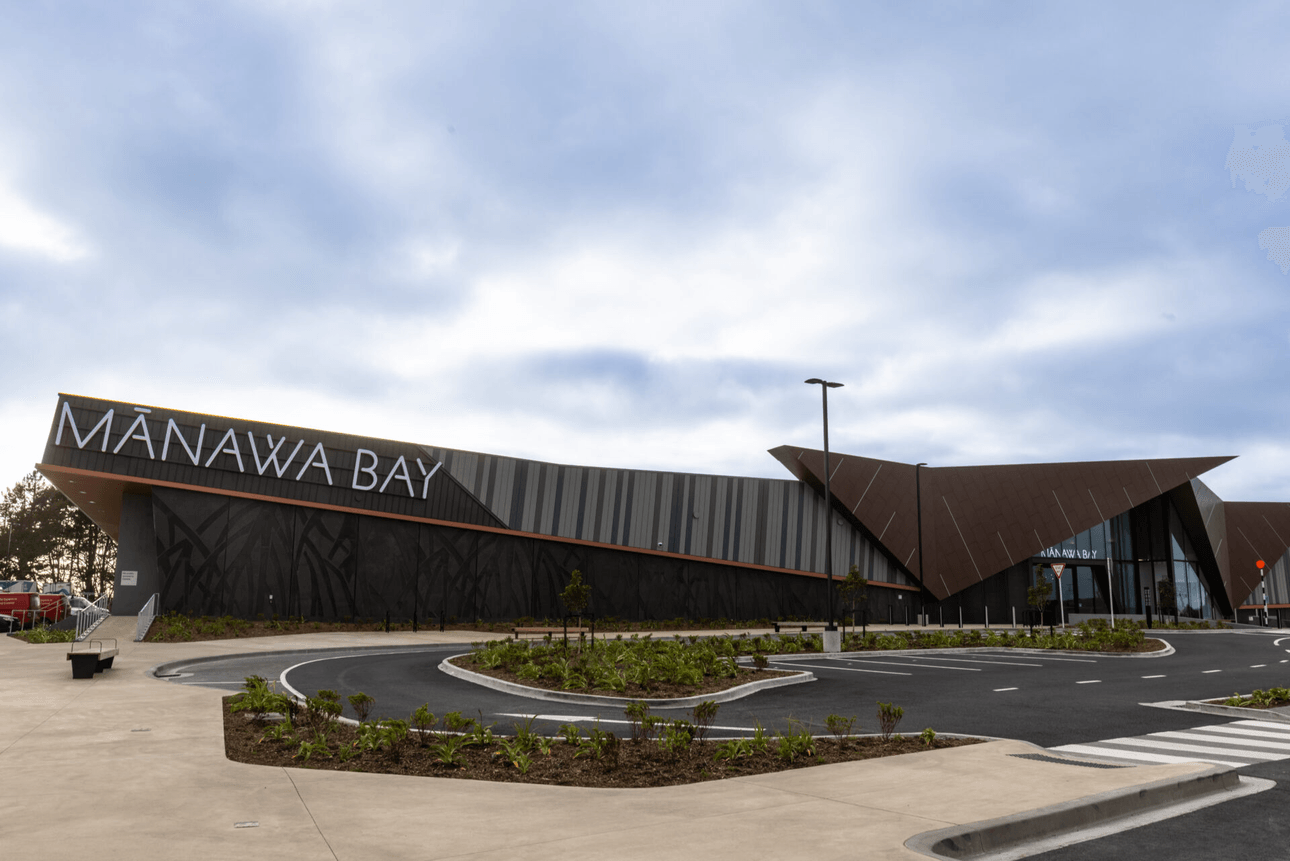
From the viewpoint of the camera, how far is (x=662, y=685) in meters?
15.3

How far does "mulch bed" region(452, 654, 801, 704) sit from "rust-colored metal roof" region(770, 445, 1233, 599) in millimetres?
28643

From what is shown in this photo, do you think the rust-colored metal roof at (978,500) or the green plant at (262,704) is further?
the rust-colored metal roof at (978,500)

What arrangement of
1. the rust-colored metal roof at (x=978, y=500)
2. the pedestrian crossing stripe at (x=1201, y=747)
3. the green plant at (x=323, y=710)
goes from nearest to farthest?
the pedestrian crossing stripe at (x=1201, y=747) < the green plant at (x=323, y=710) < the rust-colored metal roof at (x=978, y=500)

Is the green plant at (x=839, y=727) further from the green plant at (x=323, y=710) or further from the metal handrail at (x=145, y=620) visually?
the metal handrail at (x=145, y=620)

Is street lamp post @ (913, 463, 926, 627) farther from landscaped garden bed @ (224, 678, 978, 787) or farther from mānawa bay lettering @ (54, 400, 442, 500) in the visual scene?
landscaped garden bed @ (224, 678, 978, 787)

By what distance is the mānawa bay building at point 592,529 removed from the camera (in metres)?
34.4

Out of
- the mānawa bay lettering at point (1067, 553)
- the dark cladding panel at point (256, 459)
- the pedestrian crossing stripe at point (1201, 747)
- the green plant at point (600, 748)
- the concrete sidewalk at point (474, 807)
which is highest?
the dark cladding panel at point (256, 459)

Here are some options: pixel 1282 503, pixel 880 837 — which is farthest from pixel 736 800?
pixel 1282 503

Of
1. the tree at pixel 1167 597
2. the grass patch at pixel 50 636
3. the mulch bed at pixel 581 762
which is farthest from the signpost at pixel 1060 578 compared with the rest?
the grass patch at pixel 50 636

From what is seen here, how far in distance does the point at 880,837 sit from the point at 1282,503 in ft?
216

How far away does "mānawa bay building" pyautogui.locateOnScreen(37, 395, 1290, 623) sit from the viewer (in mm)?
34406

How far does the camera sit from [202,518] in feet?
113

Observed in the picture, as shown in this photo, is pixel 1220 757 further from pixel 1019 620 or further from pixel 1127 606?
pixel 1127 606

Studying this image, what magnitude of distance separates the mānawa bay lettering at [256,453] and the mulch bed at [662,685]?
20796mm
